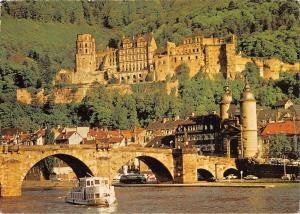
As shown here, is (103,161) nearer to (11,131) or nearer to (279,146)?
(279,146)

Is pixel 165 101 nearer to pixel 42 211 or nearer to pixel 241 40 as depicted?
pixel 241 40

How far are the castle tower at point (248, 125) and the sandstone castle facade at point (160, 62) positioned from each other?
159 feet

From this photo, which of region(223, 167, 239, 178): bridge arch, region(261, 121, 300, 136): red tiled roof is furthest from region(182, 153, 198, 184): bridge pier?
region(261, 121, 300, 136): red tiled roof

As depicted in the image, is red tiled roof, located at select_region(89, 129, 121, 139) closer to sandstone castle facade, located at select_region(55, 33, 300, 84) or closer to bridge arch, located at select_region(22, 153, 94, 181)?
sandstone castle facade, located at select_region(55, 33, 300, 84)

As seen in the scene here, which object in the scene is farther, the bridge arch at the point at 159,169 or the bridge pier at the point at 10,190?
the bridge arch at the point at 159,169

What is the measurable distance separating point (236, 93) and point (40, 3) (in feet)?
272

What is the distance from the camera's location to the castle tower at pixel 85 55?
147500 millimetres

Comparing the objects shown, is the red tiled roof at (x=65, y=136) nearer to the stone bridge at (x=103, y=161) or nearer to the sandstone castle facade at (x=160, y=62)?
the sandstone castle facade at (x=160, y=62)

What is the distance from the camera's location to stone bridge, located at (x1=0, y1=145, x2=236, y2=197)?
6412cm

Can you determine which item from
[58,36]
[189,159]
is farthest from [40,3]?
[189,159]

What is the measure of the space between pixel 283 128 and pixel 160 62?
44.9 m

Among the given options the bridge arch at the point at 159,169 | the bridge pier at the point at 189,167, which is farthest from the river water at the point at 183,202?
the bridge arch at the point at 159,169

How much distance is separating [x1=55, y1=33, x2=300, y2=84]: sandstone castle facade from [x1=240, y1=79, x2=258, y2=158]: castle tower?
159 feet

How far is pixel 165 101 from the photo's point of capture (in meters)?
124
